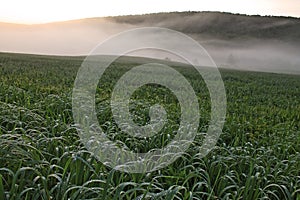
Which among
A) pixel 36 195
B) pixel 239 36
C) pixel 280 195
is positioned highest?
pixel 239 36

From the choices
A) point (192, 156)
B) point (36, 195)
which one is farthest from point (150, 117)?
point (36, 195)

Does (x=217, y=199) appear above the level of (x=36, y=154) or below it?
below

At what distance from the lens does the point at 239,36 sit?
128000mm

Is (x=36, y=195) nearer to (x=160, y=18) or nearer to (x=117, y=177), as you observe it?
(x=117, y=177)

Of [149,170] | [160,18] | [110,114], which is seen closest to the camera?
[149,170]

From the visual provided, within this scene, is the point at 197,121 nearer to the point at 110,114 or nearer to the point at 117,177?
the point at 110,114

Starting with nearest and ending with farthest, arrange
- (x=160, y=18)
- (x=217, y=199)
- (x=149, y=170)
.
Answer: (x=217, y=199) < (x=149, y=170) < (x=160, y=18)

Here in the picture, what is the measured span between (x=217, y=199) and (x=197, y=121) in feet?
11.8

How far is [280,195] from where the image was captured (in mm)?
4465

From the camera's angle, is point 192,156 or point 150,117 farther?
point 150,117

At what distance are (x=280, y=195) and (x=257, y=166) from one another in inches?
17.5

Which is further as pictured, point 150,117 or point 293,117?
point 293,117

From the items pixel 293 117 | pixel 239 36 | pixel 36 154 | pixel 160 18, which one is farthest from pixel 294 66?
pixel 36 154

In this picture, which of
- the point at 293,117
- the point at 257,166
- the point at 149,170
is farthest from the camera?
the point at 293,117
